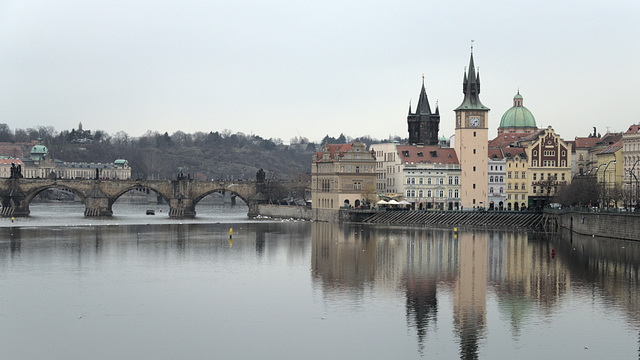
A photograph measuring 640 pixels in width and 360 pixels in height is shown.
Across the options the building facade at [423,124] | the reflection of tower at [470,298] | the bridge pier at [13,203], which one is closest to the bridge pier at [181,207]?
the bridge pier at [13,203]

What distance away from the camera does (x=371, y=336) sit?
43281mm

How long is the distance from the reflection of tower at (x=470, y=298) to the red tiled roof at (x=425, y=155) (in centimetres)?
4514

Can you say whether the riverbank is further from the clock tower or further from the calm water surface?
the clock tower

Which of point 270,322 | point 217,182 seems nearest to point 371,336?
point 270,322

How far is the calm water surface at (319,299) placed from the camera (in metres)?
41.5

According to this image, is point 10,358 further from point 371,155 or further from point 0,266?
point 371,155

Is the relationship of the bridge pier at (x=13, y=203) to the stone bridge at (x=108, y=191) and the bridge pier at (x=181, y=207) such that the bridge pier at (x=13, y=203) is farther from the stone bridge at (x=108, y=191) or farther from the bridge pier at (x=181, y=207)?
the bridge pier at (x=181, y=207)

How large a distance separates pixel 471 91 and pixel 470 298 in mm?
76053

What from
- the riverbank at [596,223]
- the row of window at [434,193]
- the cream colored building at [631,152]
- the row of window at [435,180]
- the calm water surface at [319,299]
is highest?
the cream colored building at [631,152]

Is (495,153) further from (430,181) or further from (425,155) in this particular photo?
(430,181)

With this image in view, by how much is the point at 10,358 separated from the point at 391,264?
3576cm

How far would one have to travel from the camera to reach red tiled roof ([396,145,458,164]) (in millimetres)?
129375

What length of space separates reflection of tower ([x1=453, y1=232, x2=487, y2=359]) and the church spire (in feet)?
146

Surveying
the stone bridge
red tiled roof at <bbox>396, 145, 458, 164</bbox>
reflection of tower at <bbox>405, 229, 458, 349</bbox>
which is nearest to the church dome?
red tiled roof at <bbox>396, 145, 458, 164</bbox>
